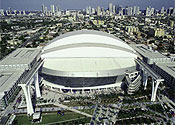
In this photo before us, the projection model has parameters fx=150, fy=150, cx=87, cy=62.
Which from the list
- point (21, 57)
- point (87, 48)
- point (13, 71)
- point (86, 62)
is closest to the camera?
point (86, 62)

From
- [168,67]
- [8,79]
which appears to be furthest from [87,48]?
[168,67]

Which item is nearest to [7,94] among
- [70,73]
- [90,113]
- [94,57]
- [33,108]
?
[33,108]

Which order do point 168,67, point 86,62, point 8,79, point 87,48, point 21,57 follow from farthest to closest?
point 21,57 < point 168,67 < point 87,48 < point 86,62 < point 8,79

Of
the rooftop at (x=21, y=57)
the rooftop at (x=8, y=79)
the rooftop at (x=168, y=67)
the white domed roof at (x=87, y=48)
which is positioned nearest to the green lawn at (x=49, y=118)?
the rooftop at (x=8, y=79)

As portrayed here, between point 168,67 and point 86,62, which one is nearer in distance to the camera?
point 86,62

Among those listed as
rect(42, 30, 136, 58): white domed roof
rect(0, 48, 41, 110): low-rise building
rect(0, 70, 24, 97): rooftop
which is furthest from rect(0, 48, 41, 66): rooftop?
rect(42, 30, 136, 58): white domed roof

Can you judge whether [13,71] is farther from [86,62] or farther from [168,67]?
[168,67]

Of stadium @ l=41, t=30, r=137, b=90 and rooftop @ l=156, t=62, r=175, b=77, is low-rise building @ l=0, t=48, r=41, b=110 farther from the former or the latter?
rooftop @ l=156, t=62, r=175, b=77

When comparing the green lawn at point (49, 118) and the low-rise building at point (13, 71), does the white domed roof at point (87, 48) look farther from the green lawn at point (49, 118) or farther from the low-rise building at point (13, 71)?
the green lawn at point (49, 118)

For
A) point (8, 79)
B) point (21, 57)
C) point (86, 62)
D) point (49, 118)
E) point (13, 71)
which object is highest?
point (86, 62)

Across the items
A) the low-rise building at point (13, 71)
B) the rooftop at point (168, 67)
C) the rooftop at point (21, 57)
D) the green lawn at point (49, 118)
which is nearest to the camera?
the green lawn at point (49, 118)
